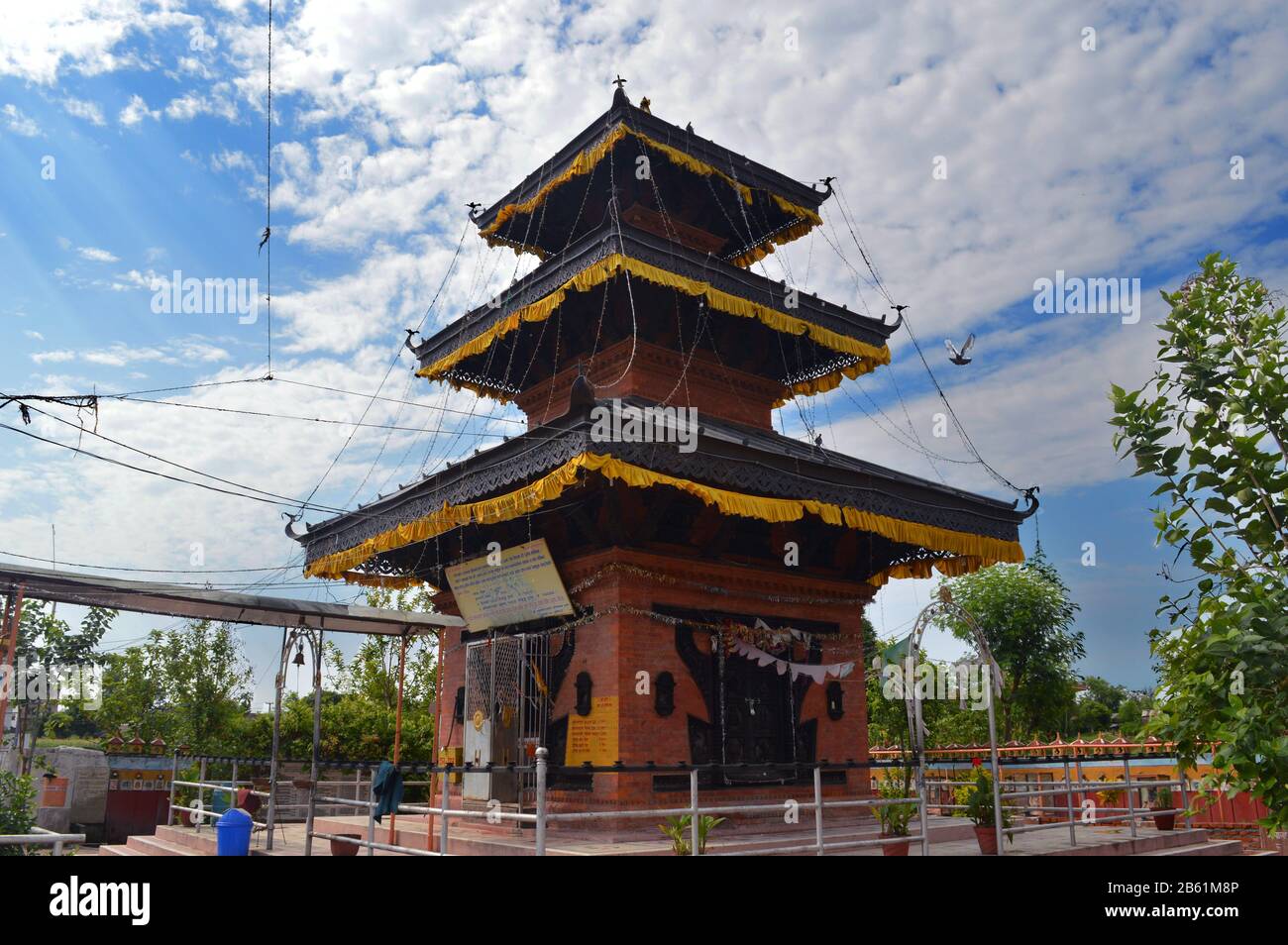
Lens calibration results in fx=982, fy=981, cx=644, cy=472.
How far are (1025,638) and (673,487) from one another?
2501 centimetres

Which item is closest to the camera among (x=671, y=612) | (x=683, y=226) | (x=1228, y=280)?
(x=1228, y=280)

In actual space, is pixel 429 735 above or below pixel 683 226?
below

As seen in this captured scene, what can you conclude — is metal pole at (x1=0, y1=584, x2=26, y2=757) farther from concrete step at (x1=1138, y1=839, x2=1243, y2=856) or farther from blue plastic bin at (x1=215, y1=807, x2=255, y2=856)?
concrete step at (x1=1138, y1=839, x2=1243, y2=856)

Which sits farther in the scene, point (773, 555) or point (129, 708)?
point (129, 708)

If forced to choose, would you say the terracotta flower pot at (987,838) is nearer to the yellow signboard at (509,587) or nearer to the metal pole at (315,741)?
the yellow signboard at (509,587)

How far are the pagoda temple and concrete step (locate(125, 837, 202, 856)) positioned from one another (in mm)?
4404

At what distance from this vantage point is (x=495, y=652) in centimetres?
1619

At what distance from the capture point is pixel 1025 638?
35531 millimetres

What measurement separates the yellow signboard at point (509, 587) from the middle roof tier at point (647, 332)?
136 inches

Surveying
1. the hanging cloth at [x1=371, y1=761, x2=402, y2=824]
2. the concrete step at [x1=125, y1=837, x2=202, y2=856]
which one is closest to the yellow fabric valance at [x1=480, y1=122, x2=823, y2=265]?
the hanging cloth at [x1=371, y1=761, x2=402, y2=824]

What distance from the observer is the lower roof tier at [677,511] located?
1394 centimetres
